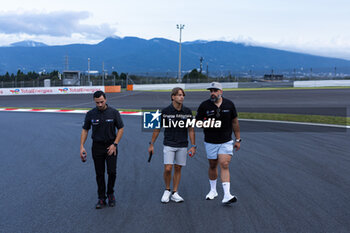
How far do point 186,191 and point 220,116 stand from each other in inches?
60.2

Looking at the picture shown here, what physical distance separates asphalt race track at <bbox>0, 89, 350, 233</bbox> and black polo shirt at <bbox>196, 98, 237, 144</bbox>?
1.02 metres

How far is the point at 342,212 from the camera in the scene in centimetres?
494

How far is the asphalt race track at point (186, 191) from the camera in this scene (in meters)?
4.62

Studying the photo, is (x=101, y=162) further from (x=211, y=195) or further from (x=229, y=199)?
(x=229, y=199)

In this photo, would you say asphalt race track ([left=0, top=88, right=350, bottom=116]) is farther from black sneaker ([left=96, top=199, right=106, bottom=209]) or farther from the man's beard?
black sneaker ([left=96, top=199, right=106, bottom=209])

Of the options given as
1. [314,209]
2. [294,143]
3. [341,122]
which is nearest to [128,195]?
[314,209]

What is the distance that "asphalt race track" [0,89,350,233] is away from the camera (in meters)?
4.62

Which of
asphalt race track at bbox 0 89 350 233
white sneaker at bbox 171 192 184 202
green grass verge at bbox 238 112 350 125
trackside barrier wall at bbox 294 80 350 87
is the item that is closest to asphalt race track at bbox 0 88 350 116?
green grass verge at bbox 238 112 350 125

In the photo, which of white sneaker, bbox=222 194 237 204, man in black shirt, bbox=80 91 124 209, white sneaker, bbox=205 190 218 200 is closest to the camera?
white sneaker, bbox=222 194 237 204

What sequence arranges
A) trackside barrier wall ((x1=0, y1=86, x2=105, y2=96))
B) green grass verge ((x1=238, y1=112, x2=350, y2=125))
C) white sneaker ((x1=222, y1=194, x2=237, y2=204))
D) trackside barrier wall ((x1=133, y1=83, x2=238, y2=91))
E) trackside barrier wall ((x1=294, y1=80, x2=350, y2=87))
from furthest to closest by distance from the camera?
trackside barrier wall ((x1=133, y1=83, x2=238, y2=91))
trackside barrier wall ((x1=294, y1=80, x2=350, y2=87))
trackside barrier wall ((x1=0, y1=86, x2=105, y2=96))
green grass verge ((x1=238, y1=112, x2=350, y2=125))
white sneaker ((x1=222, y1=194, x2=237, y2=204))

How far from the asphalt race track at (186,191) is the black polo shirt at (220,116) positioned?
3.36 feet

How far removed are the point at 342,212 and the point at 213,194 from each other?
191cm

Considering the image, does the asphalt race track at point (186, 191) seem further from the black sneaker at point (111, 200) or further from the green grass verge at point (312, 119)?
the green grass verge at point (312, 119)

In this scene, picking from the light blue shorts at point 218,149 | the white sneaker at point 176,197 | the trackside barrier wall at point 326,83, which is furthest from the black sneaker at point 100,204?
the trackside barrier wall at point 326,83
